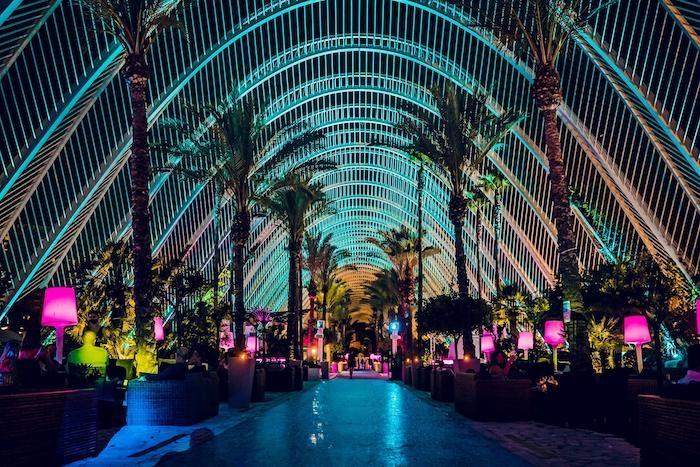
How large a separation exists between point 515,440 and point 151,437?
4579 mm

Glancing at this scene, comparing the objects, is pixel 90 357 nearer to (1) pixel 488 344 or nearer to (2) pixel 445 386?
(2) pixel 445 386

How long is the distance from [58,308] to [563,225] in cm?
1020

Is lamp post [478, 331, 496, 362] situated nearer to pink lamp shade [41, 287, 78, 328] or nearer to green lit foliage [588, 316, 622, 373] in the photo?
green lit foliage [588, 316, 622, 373]

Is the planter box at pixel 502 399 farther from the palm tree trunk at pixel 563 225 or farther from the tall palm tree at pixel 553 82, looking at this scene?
the tall palm tree at pixel 553 82

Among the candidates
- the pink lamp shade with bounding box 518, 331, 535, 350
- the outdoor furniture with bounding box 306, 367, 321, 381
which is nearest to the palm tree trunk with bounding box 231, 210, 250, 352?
the pink lamp shade with bounding box 518, 331, 535, 350

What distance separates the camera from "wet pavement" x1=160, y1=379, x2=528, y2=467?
275 inches

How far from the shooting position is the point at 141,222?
44.2 ft

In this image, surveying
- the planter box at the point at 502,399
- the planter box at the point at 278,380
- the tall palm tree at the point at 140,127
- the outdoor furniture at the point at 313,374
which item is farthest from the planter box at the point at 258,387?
the outdoor furniture at the point at 313,374

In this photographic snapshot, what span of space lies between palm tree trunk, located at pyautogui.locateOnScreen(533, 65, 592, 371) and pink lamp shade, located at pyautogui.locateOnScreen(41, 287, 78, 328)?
9.52 meters

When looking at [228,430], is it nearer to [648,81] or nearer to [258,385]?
[258,385]

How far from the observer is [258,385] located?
17547 millimetres

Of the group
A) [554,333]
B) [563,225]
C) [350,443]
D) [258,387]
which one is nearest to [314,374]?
[554,333]

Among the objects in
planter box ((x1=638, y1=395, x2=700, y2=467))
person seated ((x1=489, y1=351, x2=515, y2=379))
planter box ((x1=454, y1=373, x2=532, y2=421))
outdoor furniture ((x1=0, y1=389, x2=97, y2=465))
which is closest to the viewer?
planter box ((x1=638, y1=395, x2=700, y2=467))

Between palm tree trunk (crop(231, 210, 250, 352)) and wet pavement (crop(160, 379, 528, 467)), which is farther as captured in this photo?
palm tree trunk (crop(231, 210, 250, 352))
